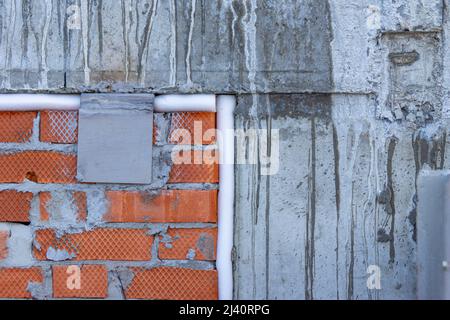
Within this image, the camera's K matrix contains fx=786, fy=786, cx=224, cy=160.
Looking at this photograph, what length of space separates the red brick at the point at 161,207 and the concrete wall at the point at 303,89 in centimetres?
9

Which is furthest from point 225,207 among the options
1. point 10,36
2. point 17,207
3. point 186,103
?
point 10,36

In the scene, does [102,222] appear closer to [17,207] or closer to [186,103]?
[17,207]

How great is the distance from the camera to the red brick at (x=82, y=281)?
1.83 metres

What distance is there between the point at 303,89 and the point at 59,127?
58cm

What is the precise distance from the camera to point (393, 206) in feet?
5.98

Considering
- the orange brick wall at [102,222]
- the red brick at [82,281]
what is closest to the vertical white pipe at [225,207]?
the orange brick wall at [102,222]

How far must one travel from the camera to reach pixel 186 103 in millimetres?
1829

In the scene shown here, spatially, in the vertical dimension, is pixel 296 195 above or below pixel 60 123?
below

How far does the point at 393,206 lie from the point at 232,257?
39cm

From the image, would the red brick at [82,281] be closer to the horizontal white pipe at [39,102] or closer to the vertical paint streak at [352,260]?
the horizontal white pipe at [39,102]

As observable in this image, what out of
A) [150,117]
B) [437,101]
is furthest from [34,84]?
[437,101]

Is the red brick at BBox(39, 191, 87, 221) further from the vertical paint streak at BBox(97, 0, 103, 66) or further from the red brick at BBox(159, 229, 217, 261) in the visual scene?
the vertical paint streak at BBox(97, 0, 103, 66)
